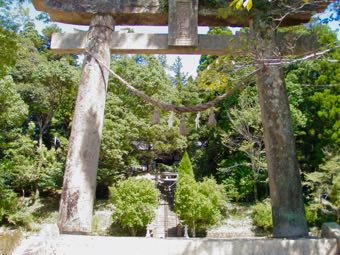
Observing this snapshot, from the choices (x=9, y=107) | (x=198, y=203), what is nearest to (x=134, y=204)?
(x=198, y=203)

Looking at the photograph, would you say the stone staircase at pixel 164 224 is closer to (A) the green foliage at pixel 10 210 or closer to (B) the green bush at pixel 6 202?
(A) the green foliage at pixel 10 210

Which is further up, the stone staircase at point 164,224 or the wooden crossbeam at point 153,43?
the wooden crossbeam at point 153,43

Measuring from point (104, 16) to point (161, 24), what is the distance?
32.1 inches

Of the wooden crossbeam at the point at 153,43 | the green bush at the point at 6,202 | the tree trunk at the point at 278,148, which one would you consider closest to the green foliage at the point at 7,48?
the wooden crossbeam at the point at 153,43

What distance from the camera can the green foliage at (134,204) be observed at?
15187 millimetres

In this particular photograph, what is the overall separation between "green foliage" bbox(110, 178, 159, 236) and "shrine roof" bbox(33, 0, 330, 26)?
12.0m

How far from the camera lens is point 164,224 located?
17.5 m

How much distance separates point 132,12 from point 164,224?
49.1 ft

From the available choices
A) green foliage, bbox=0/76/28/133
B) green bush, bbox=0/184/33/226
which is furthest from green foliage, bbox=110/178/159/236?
green foliage, bbox=0/76/28/133

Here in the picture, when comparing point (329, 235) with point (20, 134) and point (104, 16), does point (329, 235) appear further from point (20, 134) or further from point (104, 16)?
point (20, 134)

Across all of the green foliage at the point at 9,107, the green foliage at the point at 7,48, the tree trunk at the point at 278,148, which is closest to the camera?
the tree trunk at the point at 278,148

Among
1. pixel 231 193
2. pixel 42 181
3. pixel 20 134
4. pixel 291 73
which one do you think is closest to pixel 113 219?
pixel 42 181

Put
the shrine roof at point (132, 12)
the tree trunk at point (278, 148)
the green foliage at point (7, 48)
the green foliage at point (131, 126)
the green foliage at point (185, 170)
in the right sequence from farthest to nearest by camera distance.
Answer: the green foliage at point (131, 126) < the green foliage at point (185, 170) < the green foliage at point (7, 48) < the shrine roof at point (132, 12) < the tree trunk at point (278, 148)

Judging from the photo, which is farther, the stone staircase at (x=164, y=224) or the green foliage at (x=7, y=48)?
the stone staircase at (x=164, y=224)
